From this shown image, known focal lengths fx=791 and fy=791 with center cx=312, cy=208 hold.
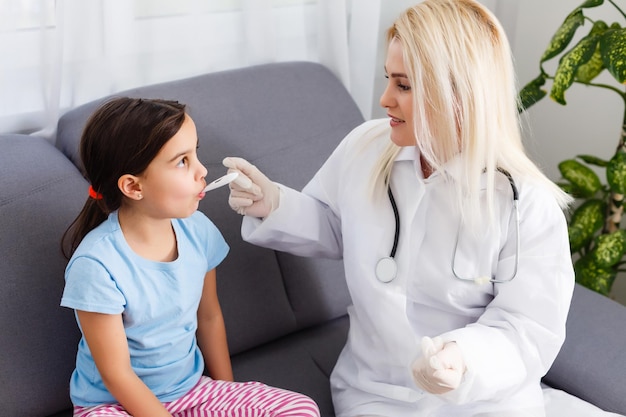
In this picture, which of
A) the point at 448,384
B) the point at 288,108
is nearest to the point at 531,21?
the point at 288,108

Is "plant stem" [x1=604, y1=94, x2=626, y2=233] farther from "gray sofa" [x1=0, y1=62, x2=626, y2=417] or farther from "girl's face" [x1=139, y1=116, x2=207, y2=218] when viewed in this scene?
"girl's face" [x1=139, y1=116, x2=207, y2=218]

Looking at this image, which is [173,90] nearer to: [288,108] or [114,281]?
[288,108]

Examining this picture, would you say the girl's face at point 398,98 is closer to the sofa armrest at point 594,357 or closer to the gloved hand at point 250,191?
the gloved hand at point 250,191

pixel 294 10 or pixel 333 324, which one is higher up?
pixel 294 10

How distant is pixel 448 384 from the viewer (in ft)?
4.12

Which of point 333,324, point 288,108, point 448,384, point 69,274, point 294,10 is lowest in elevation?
point 333,324

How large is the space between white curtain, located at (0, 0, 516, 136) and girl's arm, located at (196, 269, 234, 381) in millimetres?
541

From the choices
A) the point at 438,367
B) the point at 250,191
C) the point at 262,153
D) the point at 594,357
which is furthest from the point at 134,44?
the point at 594,357

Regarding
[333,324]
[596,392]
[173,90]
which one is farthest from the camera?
[333,324]

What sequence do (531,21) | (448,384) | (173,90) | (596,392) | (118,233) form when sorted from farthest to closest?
(531,21), (173,90), (596,392), (118,233), (448,384)

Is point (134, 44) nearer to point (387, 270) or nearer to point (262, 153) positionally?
point (262, 153)

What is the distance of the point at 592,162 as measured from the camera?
228 centimetres

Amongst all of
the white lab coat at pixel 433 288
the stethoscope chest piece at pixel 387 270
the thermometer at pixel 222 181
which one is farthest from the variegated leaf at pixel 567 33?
the thermometer at pixel 222 181

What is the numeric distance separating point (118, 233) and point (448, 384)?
1.99 feet
